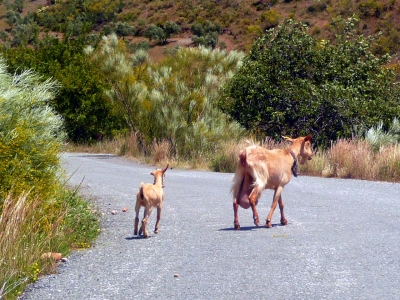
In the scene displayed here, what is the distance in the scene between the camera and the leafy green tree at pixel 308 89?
80.6 ft

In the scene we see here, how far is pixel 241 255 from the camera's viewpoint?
891 centimetres

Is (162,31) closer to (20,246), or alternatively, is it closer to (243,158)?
(243,158)

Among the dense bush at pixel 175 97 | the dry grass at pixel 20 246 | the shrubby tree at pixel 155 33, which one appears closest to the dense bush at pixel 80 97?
the dense bush at pixel 175 97

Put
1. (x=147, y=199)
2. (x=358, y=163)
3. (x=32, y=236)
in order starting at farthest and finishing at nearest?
(x=358, y=163) → (x=147, y=199) → (x=32, y=236)

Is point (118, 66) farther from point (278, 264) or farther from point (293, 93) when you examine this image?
point (278, 264)

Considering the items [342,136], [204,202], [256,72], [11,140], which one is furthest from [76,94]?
[11,140]

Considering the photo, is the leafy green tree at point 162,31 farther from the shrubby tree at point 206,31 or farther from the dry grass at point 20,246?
the dry grass at point 20,246

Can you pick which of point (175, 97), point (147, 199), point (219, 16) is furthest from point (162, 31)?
point (147, 199)

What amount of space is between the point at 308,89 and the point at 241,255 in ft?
55.6

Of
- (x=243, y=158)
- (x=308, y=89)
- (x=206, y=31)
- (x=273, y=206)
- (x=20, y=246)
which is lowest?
(x=20, y=246)

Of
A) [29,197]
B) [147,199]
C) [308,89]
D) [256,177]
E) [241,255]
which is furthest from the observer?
[308,89]

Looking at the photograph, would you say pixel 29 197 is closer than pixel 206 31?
Yes

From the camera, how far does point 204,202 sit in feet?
47.5

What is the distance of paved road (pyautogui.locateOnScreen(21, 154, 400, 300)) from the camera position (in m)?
7.24
